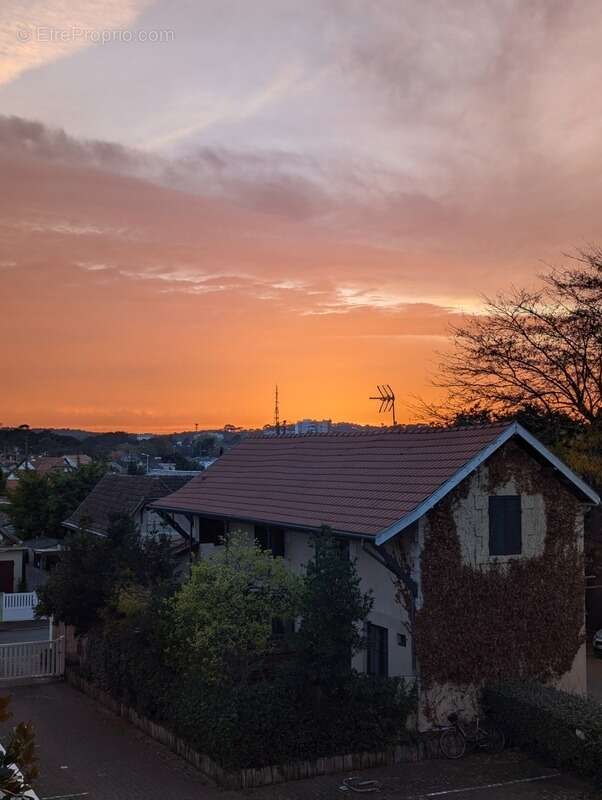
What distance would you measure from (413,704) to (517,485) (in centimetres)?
526

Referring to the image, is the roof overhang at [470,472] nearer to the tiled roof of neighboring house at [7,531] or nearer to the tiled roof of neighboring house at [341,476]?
the tiled roof of neighboring house at [341,476]

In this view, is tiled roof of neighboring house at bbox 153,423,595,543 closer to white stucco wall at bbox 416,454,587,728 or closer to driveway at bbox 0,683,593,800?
white stucco wall at bbox 416,454,587,728

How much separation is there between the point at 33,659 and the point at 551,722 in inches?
612

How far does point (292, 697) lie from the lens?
16.1 m

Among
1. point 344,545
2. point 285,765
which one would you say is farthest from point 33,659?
point 285,765

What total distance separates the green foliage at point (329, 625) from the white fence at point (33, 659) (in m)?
12.2

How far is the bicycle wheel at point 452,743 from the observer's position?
1730cm

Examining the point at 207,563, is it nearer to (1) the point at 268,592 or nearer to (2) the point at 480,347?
(1) the point at 268,592

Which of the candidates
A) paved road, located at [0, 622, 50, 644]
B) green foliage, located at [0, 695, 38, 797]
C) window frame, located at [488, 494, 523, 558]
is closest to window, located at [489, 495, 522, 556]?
window frame, located at [488, 494, 523, 558]

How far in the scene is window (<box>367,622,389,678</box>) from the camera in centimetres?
1941

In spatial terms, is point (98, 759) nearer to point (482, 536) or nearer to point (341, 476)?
point (341, 476)

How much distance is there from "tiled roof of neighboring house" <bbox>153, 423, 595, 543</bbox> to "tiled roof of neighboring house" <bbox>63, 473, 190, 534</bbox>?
29.9 feet

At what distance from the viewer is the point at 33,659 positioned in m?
25.6

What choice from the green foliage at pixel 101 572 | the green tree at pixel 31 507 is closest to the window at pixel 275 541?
the green foliage at pixel 101 572
